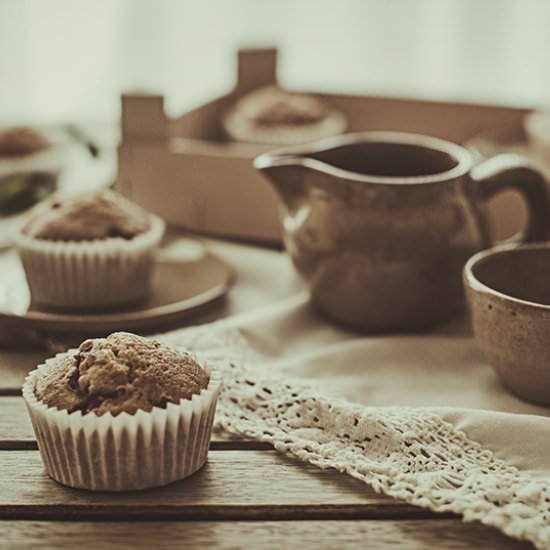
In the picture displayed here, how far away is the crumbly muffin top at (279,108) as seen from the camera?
182 centimetres

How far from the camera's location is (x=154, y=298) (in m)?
1.29

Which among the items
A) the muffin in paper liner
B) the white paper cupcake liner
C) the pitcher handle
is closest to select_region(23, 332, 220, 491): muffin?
the muffin in paper liner

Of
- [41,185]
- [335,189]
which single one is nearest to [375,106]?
[41,185]

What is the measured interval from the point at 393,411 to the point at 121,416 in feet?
0.89

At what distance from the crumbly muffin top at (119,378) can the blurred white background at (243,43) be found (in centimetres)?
140

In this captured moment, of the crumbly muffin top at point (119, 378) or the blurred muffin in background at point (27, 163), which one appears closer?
the crumbly muffin top at point (119, 378)

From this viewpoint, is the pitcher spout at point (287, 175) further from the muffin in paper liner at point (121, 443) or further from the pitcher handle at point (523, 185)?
the muffin in paper liner at point (121, 443)

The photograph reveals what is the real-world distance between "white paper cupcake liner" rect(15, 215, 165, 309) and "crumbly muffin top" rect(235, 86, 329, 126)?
1.95 feet

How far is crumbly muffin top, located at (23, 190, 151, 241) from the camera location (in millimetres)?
1264

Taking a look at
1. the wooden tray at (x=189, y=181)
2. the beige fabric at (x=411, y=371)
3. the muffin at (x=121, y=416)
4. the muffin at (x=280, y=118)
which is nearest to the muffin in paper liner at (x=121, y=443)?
the muffin at (x=121, y=416)

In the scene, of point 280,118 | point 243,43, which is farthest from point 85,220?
point 243,43

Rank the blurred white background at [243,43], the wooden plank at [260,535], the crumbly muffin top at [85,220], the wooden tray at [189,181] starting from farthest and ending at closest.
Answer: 1. the blurred white background at [243,43]
2. the wooden tray at [189,181]
3. the crumbly muffin top at [85,220]
4. the wooden plank at [260,535]

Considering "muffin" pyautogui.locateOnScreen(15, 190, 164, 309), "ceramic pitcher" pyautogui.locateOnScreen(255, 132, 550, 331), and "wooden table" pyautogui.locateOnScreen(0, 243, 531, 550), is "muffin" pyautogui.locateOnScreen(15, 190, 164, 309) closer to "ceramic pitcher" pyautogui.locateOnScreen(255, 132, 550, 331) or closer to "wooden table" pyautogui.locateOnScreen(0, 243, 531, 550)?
"ceramic pitcher" pyautogui.locateOnScreen(255, 132, 550, 331)

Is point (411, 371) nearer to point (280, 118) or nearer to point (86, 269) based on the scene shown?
point (86, 269)
